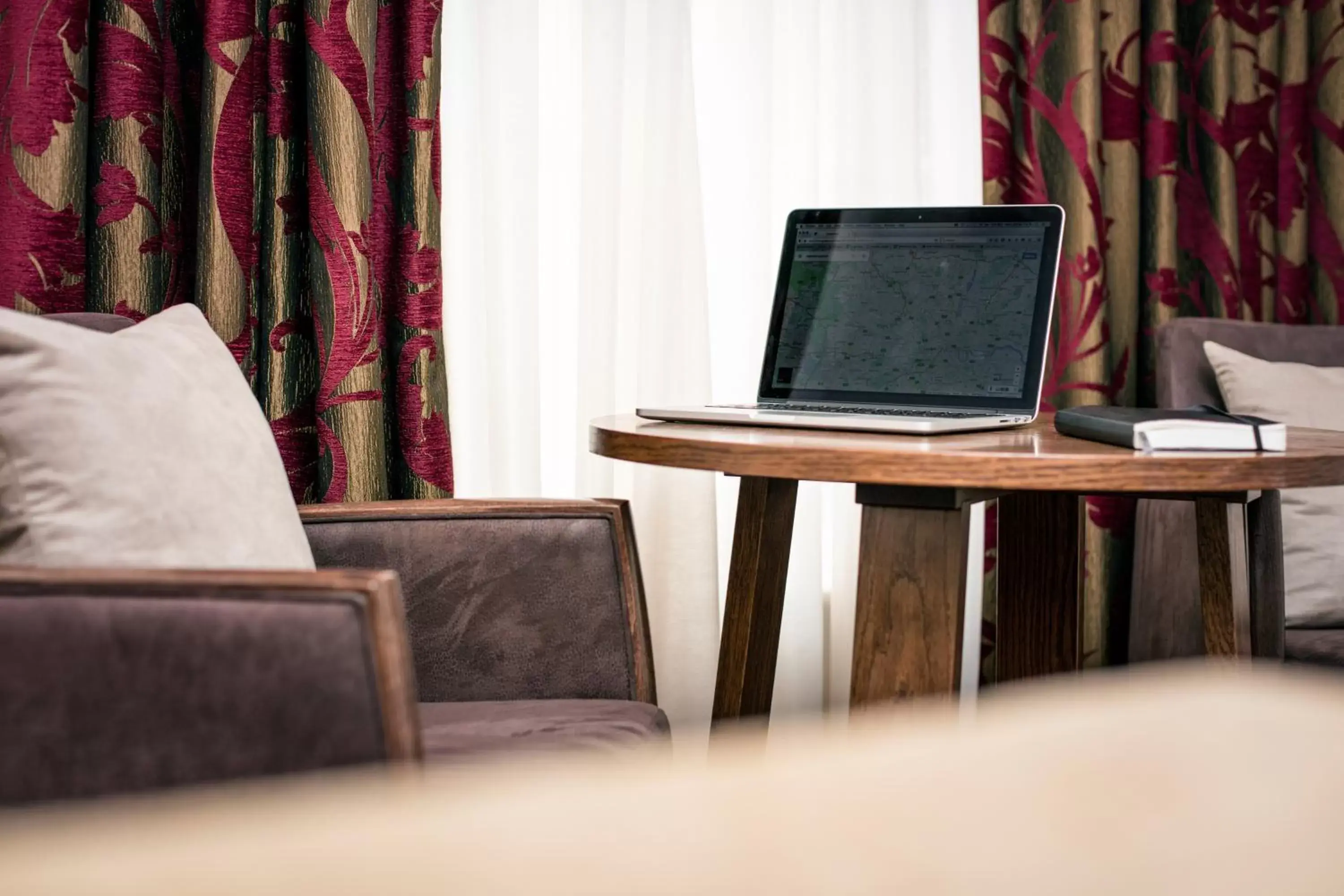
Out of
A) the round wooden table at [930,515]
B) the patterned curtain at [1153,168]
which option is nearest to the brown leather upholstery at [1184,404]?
the patterned curtain at [1153,168]

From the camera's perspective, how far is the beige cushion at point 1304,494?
1.65 meters

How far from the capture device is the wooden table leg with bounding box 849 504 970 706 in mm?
1072

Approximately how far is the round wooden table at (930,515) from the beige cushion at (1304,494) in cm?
24

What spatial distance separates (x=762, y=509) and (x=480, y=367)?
78 centimetres

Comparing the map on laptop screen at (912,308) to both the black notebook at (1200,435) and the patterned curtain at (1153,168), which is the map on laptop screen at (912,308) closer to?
the black notebook at (1200,435)

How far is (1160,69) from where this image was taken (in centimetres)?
225

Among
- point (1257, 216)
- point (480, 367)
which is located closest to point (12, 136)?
point (480, 367)

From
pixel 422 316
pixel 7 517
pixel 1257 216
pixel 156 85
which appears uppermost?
pixel 156 85

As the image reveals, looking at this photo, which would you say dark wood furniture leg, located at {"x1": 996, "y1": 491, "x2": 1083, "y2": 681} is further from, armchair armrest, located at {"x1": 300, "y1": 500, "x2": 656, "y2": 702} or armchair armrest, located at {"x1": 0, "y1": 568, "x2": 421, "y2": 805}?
armchair armrest, located at {"x1": 0, "y1": 568, "x2": 421, "y2": 805}

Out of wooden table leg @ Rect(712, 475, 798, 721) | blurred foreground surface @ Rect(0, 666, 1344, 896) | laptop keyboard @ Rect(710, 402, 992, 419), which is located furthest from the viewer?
wooden table leg @ Rect(712, 475, 798, 721)

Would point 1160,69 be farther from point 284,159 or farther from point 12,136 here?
point 12,136

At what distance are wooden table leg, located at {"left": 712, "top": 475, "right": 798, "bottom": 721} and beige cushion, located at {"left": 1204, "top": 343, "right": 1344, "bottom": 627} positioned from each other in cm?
72

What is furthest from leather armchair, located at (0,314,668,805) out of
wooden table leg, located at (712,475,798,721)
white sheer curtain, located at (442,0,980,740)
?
white sheer curtain, located at (442,0,980,740)

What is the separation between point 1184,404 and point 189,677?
1.67 meters
